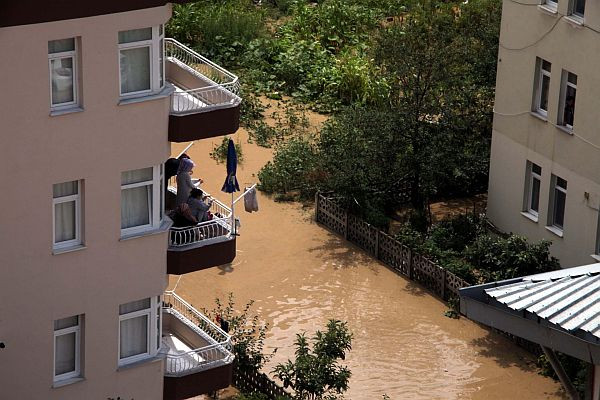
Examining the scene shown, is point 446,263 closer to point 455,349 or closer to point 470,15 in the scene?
point 455,349

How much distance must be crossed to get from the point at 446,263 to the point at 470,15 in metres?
9.10

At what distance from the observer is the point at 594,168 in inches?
1313

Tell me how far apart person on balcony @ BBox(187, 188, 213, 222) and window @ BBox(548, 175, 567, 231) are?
1165 cm

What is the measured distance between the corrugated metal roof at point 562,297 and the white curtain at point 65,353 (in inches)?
251

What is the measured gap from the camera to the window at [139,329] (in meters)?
24.8

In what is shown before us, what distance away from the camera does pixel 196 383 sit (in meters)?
25.8

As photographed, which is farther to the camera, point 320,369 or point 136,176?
point 320,369

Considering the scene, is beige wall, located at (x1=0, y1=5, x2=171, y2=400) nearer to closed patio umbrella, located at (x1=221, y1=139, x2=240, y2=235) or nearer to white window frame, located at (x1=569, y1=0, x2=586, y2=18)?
closed patio umbrella, located at (x1=221, y1=139, x2=240, y2=235)

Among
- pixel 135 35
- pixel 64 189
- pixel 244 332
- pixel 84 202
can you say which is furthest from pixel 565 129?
pixel 64 189

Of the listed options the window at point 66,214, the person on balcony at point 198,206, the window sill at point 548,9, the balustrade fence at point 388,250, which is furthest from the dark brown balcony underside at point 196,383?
the window sill at point 548,9

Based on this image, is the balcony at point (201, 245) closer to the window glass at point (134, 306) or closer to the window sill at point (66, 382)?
the window glass at point (134, 306)

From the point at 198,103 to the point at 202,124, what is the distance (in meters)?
0.75

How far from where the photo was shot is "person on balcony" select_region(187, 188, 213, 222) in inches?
993

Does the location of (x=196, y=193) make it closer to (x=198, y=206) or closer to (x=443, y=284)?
(x=198, y=206)
